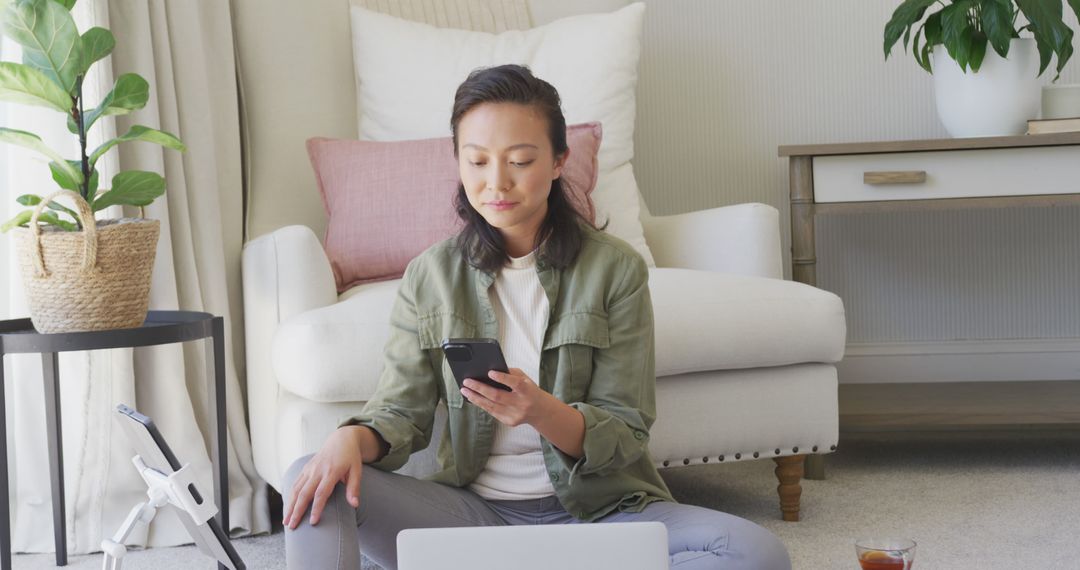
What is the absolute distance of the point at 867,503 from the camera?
6.36 feet

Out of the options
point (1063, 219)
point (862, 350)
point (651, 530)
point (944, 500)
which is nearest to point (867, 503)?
point (944, 500)

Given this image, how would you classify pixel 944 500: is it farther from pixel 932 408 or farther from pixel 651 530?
pixel 651 530

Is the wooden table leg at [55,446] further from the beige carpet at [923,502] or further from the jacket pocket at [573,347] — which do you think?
the jacket pocket at [573,347]

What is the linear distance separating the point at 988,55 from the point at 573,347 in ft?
4.62

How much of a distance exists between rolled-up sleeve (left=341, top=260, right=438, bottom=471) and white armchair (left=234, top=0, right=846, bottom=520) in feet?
0.87

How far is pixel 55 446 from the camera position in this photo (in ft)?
5.51

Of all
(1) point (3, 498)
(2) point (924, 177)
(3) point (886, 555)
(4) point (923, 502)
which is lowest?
(4) point (923, 502)

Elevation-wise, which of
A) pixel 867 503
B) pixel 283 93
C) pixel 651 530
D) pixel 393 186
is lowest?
pixel 867 503

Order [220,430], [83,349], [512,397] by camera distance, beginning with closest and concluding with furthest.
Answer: [512,397]
[83,349]
[220,430]

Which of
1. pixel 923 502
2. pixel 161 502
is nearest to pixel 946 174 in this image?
pixel 923 502

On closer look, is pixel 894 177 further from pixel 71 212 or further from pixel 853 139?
pixel 71 212

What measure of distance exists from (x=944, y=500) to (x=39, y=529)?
151cm

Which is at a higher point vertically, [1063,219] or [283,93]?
[283,93]

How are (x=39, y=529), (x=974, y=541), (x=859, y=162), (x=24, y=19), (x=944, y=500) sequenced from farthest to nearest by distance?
(x=859, y=162) < (x=944, y=500) < (x=39, y=529) < (x=974, y=541) < (x=24, y=19)
